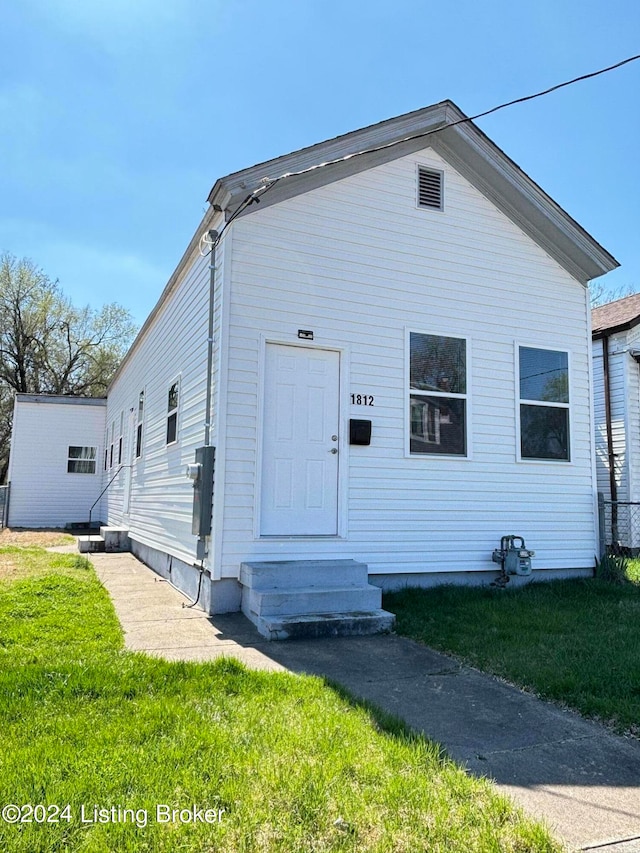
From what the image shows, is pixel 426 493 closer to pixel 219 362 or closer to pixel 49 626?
pixel 219 362

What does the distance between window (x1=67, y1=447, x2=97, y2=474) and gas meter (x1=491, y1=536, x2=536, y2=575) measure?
1367 cm

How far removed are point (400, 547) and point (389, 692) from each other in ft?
9.60

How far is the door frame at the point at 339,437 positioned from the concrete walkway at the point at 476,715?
1.00 meters

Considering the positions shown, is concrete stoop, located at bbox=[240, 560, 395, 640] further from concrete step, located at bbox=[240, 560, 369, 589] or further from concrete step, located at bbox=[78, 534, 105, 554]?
concrete step, located at bbox=[78, 534, 105, 554]

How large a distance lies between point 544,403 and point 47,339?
24741mm

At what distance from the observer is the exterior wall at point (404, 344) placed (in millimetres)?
6016

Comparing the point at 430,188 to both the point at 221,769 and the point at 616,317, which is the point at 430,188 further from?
the point at 221,769

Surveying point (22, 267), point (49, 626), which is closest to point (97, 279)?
point (22, 267)

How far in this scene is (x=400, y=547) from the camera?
6516mm

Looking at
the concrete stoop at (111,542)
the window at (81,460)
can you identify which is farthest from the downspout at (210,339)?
the window at (81,460)

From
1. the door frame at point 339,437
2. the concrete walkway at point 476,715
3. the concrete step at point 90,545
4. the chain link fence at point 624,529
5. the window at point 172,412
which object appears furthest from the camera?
the concrete step at point 90,545

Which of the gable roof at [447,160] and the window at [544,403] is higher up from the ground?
the gable roof at [447,160]

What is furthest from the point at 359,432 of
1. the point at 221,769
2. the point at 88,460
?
the point at 88,460

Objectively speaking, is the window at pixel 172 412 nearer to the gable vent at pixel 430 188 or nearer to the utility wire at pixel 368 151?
the utility wire at pixel 368 151
